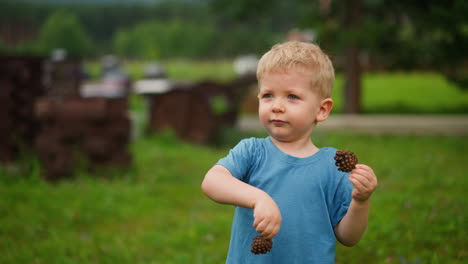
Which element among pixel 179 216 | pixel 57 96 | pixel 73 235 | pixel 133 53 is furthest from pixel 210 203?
pixel 133 53

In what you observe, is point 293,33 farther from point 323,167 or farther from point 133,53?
point 323,167

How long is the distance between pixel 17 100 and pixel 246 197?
6.14 meters

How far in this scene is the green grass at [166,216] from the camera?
12.3 ft

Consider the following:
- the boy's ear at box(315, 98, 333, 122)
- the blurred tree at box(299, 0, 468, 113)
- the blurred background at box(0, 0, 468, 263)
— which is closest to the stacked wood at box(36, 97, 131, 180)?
the blurred background at box(0, 0, 468, 263)

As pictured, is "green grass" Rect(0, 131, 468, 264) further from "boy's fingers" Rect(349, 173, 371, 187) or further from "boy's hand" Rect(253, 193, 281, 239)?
"boy's hand" Rect(253, 193, 281, 239)

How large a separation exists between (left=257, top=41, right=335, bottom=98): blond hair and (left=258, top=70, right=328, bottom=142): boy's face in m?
0.03

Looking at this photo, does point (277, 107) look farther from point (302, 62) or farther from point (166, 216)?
point (166, 216)

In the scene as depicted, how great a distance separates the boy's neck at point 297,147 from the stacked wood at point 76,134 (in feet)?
14.3

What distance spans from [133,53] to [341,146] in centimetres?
717

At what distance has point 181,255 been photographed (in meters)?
3.82

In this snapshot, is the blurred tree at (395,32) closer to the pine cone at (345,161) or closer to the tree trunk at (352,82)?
the tree trunk at (352,82)

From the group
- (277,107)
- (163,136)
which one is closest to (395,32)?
(163,136)

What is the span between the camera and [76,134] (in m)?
6.17

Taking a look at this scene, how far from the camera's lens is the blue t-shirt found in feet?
6.91
